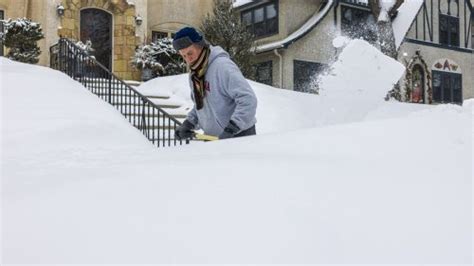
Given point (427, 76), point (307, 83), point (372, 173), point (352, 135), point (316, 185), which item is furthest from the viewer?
point (427, 76)

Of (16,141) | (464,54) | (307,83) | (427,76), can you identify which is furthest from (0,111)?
(464,54)

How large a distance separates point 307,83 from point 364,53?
4841 millimetres

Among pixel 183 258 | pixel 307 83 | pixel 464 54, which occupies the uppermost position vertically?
pixel 464 54

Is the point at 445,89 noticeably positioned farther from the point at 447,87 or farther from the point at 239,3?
the point at 239,3

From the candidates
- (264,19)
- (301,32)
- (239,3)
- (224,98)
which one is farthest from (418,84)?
(224,98)

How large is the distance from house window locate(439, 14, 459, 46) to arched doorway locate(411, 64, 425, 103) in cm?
199

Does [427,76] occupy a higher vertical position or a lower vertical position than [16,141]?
higher

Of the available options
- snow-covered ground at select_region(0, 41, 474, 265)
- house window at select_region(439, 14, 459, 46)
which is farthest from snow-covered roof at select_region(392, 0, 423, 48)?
snow-covered ground at select_region(0, 41, 474, 265)

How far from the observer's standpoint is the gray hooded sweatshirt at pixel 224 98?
3373 mm

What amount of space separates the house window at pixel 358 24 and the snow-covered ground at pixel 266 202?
50.9 ft

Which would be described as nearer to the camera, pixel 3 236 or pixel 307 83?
pixel 3 236

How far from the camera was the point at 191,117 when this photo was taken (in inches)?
159

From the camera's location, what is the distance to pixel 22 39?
10.9 m

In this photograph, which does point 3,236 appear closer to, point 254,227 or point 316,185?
point 254,227
